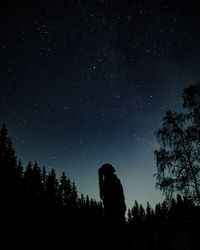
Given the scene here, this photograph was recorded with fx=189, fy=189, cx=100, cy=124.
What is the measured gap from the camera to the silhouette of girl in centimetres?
342

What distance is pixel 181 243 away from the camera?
14609 millimetres

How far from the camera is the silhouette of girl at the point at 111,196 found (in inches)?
135

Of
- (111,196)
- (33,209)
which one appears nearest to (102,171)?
(111,196)

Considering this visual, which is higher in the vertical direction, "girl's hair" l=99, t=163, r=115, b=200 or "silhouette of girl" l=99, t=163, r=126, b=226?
"girl's hair" l=99, t=163, r=115, b=200

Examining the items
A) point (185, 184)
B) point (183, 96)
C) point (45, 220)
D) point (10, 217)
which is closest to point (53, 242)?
point (45, 220)

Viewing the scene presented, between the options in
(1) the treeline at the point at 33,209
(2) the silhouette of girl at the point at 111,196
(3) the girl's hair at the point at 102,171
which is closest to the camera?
(2) the silhouette of girl at the point at 111,196

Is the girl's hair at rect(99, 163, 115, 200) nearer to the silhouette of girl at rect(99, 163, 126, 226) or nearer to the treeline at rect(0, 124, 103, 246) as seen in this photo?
the silhouette of girl at rect(99, 163, 126, 226)

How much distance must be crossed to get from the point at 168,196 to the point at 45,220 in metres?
26.9

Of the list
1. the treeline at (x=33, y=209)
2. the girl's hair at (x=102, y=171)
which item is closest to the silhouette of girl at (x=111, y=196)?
the girl's hair at (x=102, y=171)

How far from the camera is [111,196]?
137 inches

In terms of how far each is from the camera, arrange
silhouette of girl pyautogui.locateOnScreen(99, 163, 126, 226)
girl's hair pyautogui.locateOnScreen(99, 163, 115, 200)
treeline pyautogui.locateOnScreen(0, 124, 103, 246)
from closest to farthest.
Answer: silhouette of girl pyautogui.locateOnScreen(99, 163, 126, 226) → girl's hair pyautogui.locateOnScreen(99, 163, 115, 200) → treeline pyautogui.locateOnScreen(0, 124, 103, 246)

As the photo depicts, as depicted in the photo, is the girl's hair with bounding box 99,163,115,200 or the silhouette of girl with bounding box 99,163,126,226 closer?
the silhouette of girl with bounding box 99,163,126,226

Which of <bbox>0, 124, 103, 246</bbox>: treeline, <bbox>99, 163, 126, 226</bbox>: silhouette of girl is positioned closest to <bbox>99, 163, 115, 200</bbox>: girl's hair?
<bbox>99, 163, 126, 226</bbox>: silhouette of girl

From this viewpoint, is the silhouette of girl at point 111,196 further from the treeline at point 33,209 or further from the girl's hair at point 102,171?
the treeline at point 33,209
